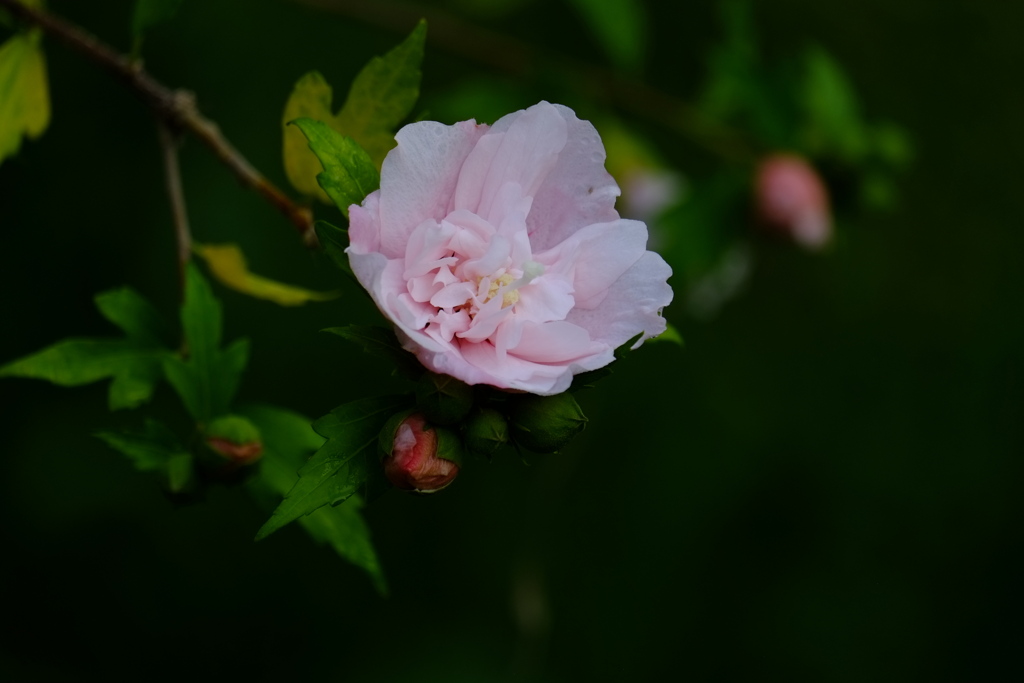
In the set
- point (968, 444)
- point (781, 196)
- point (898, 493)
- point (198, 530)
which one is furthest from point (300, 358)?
point (968, 444)

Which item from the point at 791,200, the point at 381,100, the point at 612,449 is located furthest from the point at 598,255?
the point at 612,449

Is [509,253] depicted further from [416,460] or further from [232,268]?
[232,268]

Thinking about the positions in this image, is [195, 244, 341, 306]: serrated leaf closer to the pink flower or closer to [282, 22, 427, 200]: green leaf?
[282, 22, 427, 200]: green leaf

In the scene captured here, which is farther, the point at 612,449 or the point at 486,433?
the point at 612,449

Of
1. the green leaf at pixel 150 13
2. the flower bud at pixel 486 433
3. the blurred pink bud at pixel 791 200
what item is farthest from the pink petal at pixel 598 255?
the blurred pink bud at pixel 791 200

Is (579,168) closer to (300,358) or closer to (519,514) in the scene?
(300,358)

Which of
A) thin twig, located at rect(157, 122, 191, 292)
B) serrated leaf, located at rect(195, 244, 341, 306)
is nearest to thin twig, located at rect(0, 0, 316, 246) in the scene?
thin twig, located at rect(157, 122, 191, 292)
